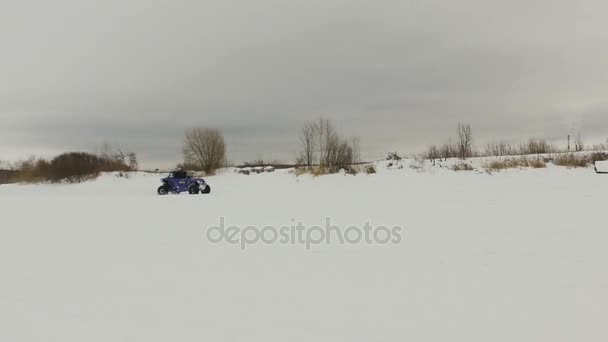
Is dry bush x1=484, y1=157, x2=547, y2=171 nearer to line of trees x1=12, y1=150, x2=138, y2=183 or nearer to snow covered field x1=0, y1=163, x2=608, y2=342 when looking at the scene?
snow covered field x1=0, y1=163, x2=608, y2=342

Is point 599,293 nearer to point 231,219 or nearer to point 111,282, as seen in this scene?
point 111,282

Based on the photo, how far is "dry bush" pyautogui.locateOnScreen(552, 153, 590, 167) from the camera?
15399 mm

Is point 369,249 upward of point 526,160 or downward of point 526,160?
downward

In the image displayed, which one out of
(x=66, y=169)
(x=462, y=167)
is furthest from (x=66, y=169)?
(x=462, y=167)

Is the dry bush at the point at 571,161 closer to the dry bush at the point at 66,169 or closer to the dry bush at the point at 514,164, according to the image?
the dry bush at the point at 514,164

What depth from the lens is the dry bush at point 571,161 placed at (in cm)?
1540

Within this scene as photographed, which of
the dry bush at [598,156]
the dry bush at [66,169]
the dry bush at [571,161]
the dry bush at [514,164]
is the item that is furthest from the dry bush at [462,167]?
the dry bush at [66,169]

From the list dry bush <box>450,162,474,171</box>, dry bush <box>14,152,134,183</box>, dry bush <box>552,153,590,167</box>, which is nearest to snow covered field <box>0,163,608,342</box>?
dry bush <box>450,162,474,171</box>

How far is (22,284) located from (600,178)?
16729 millimetres

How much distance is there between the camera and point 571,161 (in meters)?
15.9

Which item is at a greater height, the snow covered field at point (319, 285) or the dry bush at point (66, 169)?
the dry bush at point (66, 169)

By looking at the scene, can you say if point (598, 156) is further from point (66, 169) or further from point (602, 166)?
point (66, 169)

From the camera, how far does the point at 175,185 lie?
55.1ft

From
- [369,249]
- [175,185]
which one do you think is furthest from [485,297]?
[175,185]
